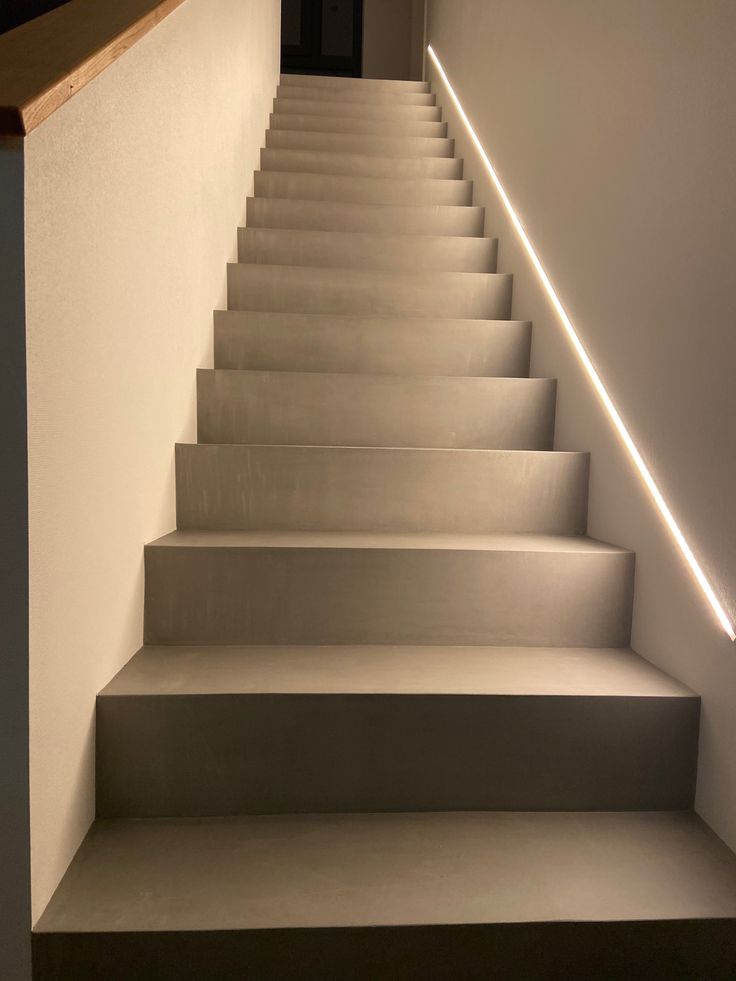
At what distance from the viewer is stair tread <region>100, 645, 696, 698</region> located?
134 cm

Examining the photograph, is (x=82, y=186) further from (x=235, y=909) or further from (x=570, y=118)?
(x=570, y=118)

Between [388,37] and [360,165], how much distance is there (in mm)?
4774

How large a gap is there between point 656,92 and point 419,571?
1.08 meters

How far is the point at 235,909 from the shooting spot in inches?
42.4

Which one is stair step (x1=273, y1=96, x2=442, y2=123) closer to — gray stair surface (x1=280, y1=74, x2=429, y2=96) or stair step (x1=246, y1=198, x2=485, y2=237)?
gray stair surface (x1=280, y1=74, x2=429, y2=96)

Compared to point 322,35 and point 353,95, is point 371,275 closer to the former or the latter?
point 353,95

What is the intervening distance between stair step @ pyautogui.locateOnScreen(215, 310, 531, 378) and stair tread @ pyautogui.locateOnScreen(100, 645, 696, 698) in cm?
99

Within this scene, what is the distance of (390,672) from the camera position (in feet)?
4.70

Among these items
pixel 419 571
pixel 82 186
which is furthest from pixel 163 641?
pixel 82 186

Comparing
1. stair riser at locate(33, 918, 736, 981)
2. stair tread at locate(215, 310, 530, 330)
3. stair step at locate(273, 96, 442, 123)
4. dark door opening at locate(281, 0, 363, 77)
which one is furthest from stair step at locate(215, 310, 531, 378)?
dark door opening at locate(281, 0, 363, 77)

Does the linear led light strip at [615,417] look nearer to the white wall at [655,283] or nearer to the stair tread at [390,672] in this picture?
the white wall at [655,283]

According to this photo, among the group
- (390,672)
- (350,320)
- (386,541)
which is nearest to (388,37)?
(350,320)

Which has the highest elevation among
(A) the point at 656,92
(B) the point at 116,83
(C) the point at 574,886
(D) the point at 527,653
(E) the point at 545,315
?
(A) the point at 656,92

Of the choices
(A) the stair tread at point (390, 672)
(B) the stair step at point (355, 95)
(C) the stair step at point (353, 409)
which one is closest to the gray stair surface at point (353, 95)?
(B) the stair step at point (355, 95)
